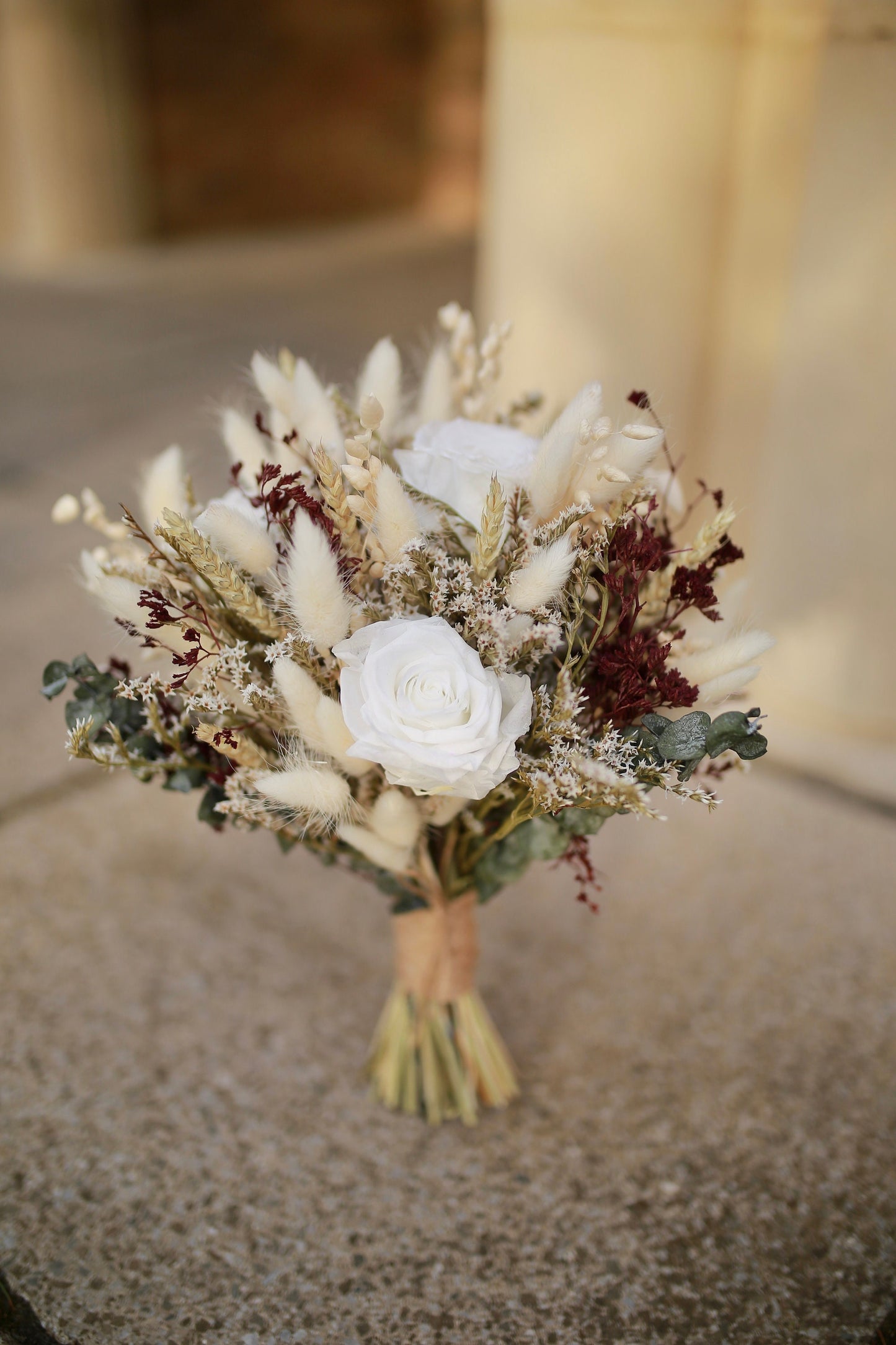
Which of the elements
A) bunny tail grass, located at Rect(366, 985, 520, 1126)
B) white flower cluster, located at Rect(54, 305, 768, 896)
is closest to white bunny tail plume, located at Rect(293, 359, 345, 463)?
white flower cluster, located at Rect(54, 305, 768, 896)

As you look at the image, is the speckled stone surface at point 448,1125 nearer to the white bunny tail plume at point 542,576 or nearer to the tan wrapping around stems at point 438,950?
the tan wrapping around stems at point 438,950

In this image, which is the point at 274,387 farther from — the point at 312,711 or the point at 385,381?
the point at 312,711

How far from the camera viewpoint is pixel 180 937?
6.75 feet

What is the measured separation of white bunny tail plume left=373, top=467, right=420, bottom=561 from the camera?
98cm

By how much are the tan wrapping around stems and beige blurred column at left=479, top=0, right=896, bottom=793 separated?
1.43 meters

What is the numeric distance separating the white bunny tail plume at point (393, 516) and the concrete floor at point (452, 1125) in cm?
106

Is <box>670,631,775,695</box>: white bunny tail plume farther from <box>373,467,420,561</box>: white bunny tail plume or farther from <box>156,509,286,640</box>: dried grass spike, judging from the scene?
<box>156,509,286,640</box>: dried grass spike

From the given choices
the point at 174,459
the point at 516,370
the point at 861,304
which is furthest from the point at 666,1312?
the point at 516,370

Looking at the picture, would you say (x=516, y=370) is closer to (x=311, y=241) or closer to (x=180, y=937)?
(x=180, y=937)

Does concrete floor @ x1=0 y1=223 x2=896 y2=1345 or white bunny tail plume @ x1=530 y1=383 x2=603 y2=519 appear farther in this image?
concrete floor @ x1=0 y1=223 x2=896 y2=1345

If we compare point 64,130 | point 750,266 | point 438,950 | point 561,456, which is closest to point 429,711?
point 561,456

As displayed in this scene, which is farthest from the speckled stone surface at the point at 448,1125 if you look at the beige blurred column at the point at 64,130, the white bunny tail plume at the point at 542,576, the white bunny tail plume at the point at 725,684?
the beige blurred column at the point at 64,130

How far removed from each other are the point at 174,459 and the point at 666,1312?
52.0 inches

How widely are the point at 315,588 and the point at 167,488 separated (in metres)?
0.34
